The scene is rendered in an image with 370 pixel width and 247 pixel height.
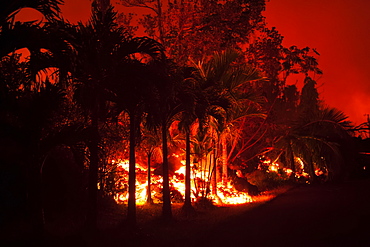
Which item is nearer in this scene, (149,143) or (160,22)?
(149,143)

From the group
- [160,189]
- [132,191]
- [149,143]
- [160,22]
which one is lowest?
[132,191]

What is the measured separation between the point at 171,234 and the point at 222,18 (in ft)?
44.3

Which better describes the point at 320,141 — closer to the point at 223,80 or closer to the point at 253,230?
the point at 223,80

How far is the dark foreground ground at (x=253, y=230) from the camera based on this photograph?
721cm

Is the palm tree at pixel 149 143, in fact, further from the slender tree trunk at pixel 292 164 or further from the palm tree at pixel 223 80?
the slender tree trunk at pixel 292 164

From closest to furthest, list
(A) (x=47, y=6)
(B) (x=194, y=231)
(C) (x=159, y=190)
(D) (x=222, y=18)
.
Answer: (A) (x=47, y=6)
(B) (x=194, y=231)
(C) (x=159, y=190)
(D) (x=222, y=18)

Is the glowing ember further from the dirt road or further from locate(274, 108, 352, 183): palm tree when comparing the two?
locate(274, 108, 352, 183): palm tree

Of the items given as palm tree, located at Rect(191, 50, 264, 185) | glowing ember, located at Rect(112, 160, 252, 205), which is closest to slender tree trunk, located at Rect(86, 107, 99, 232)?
glowing ember, located at Rect(112, 160, 252, 205)

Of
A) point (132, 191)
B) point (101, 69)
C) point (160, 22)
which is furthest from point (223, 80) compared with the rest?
point (160, 22)

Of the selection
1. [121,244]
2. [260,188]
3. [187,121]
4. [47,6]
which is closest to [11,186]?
[121,244]

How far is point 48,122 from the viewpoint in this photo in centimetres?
720

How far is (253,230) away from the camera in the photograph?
867 centimetres

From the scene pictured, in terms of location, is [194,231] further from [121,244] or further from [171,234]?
[121,244]

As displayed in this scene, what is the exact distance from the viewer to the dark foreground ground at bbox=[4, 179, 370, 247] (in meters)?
7.21
